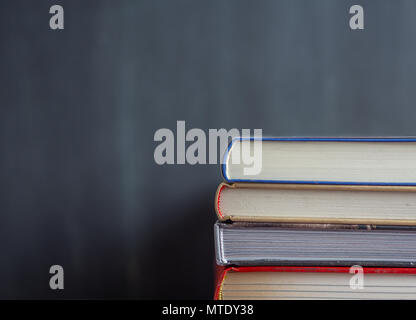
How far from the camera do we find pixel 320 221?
1.73 feet

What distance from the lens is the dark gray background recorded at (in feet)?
2.57

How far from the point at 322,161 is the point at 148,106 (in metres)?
0.38

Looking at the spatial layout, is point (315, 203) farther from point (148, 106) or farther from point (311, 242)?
point (148, 106)

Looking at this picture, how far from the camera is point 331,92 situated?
78cm

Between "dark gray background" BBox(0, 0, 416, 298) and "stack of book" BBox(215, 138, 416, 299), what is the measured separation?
247mm

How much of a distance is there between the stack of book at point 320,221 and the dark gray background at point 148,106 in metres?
0.25

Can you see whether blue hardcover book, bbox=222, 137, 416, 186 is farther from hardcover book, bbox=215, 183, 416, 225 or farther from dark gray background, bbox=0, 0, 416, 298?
dark gray background, bbox=0, 0, 416, 298

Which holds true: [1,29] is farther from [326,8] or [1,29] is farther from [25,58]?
[326,8]

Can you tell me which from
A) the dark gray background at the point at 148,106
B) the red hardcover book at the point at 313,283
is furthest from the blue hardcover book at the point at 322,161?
the dark gray background at the point at 148,106

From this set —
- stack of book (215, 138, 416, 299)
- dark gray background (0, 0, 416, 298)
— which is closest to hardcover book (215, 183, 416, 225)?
stack of book (215, 138, 416, 299)

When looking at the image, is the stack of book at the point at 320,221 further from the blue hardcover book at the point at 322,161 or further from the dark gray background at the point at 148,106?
the dark gray background at the point at 148,106

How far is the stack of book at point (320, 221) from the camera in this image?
1.68 feet
